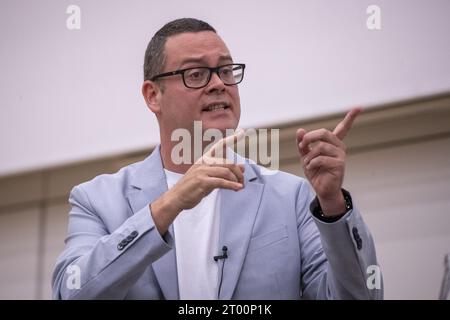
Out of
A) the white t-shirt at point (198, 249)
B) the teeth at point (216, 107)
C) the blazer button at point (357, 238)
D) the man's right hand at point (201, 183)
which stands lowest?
the white t-shirt at point (198, 249)

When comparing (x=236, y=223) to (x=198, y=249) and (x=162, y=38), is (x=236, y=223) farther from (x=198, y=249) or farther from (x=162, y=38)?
(x=162, y=38)

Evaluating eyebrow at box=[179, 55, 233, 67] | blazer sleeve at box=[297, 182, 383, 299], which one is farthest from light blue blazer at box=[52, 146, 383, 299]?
eyebrow at box=[179, 55, 233, 67]

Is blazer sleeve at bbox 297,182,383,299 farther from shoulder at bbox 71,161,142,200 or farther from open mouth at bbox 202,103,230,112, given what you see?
shoulder at bbox 71,161,142,200

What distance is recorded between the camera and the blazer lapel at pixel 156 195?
1377 millimetres

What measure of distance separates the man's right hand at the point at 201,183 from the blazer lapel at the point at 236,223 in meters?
0.19

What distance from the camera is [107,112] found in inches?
95.7

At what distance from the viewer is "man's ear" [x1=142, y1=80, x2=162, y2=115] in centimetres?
169

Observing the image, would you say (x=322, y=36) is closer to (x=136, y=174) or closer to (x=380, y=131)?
(x=380, y=131)

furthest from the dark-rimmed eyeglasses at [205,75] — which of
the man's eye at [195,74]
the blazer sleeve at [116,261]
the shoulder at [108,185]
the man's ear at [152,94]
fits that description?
the blazer sleeve at [116,261]

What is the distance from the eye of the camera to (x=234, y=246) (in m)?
1.44

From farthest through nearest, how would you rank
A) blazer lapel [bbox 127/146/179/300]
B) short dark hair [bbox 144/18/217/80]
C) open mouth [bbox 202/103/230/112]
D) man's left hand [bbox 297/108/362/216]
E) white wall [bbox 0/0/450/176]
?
white wall [bbox 0/0/450/176], short dark hair [bbox 144/18/217/80], open mouth [bbox 202/103/230/112], blazer lapel [bbox 127/146/179/300], man's left hand [bbox 297/108/362/216]

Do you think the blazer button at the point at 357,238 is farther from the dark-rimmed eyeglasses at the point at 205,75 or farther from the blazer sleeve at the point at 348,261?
the dark-rimmed eyeglasses at the point at 205,75

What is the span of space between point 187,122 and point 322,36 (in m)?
0.74
